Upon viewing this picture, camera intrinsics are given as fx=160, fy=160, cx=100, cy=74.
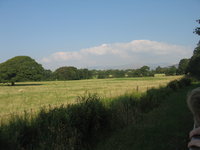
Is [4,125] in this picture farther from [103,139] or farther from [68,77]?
[68,77]

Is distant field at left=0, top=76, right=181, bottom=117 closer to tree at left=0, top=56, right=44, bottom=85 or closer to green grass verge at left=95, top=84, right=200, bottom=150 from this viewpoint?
green grass verge at left=95, top=84, right=200, bottom=150

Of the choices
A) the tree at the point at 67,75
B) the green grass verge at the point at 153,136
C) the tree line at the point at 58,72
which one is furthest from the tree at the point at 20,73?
the green grass verge at the point at 153,136

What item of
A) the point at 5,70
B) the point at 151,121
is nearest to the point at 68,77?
the point at 5,70

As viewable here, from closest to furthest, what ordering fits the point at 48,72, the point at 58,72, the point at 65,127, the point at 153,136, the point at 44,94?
the point at 65,127 < the point at 153,136 < the point at 44,94 < the point at 48,72 < the point at 58,72

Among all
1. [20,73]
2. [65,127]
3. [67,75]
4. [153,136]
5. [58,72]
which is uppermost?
[58,72]

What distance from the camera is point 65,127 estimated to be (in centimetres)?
495

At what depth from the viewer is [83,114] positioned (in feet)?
18.7

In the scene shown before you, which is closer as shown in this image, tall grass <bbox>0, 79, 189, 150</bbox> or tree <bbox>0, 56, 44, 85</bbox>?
tall grass <bbox>0, 79, 189, 150</bbox>

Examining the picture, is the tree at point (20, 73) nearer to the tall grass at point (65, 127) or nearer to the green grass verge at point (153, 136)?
the tall grass at point (65, 127)

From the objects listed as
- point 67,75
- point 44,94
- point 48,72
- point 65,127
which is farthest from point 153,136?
point 48,72

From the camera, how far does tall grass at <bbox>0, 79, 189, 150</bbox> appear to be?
4.26m

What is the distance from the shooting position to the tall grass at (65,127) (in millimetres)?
4258

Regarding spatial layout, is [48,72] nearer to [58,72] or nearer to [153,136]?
[58,72]

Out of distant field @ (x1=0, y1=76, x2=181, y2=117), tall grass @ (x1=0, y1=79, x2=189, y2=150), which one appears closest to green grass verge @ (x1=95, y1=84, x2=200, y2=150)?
tall grass @ (x1=0, y1=79, x2=189, y2=150)
